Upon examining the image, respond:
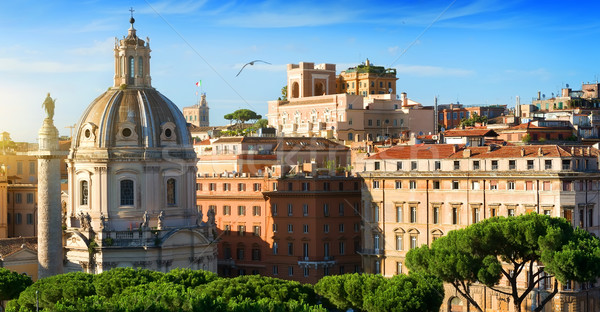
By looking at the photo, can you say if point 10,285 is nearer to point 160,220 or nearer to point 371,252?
point 160,220

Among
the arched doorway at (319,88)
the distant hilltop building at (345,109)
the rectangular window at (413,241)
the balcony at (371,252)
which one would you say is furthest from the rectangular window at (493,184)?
the arched doorway at (319,88)

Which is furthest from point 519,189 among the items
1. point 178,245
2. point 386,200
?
point 178,245

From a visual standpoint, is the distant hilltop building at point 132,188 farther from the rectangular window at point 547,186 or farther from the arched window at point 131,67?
the rectangular window at point 547,186

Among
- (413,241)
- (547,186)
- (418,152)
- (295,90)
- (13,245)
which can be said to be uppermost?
(295,90)

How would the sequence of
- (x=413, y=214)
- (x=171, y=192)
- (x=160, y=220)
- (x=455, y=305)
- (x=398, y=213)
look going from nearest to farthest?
1. (x=160, y=220)
2. (x=455, y=305)
3. (x=171, y=192)
4. (x=413, y=214)
5. (x=398, y=213)

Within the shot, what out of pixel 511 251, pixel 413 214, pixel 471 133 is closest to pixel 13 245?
pixel 413 214

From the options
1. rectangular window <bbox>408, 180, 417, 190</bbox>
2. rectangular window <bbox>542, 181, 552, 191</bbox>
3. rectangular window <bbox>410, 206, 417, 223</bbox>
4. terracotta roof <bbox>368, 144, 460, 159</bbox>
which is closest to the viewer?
rectangular window <bbox>542, 181, 552, 191</bbox>

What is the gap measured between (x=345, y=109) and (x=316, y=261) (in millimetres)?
32666

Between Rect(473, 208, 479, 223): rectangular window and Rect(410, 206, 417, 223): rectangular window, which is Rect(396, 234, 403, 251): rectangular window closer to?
Rect(410, 206, 417, 223): rectangular window

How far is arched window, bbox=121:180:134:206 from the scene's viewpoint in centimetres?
8950

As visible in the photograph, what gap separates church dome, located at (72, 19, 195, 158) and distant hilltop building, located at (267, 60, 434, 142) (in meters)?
37.6

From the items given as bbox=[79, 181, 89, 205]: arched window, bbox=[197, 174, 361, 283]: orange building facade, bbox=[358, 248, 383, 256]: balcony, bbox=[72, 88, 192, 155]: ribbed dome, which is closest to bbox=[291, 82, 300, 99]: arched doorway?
bbox=[197, 174, 361, 283]: orange building facade

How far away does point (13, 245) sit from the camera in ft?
285

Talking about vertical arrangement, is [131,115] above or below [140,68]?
below
